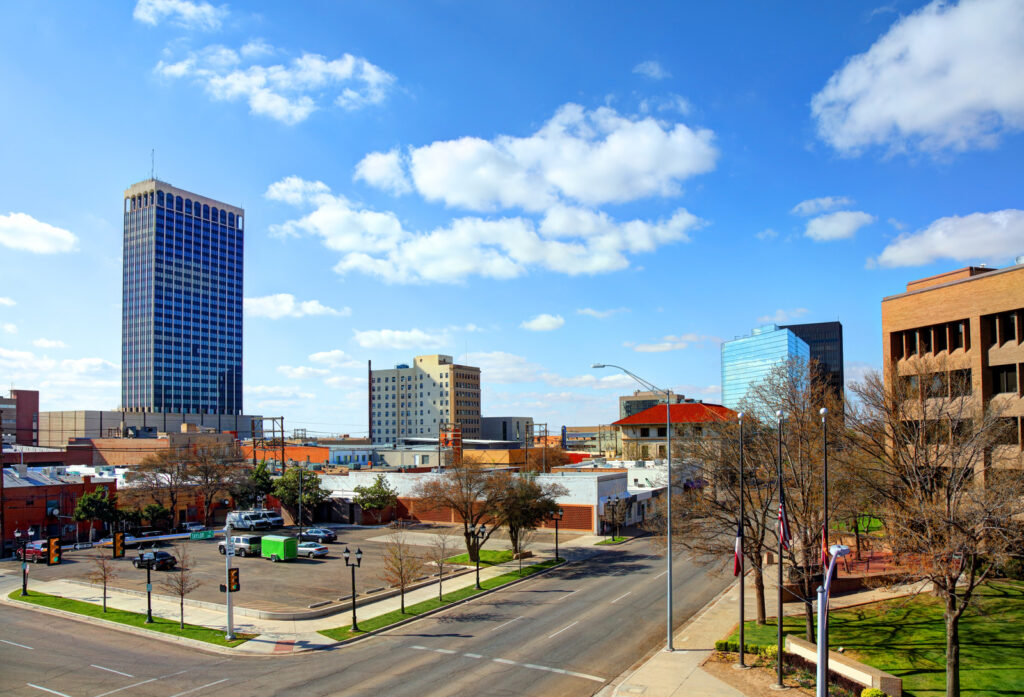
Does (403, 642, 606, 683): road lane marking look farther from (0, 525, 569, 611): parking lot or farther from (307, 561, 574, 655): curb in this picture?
(0, 525, 569, 611): parking lot

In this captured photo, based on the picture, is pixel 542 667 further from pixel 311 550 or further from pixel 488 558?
pixel 311 550

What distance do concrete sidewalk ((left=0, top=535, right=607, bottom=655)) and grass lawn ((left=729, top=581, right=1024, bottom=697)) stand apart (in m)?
17.6

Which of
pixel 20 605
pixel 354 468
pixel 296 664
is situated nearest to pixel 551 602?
pixel 296 664

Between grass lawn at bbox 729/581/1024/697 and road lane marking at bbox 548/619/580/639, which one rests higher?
grass lawn at bbox 729/581/1024/697

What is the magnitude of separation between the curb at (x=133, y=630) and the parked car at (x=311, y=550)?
683 inches

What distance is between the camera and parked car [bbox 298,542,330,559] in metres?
50.9

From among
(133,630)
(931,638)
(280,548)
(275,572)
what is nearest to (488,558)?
(275,572)

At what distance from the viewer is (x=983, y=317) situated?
129ft

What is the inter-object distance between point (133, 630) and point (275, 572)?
13911mm

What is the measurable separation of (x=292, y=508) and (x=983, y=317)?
6294 cm

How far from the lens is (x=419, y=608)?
34.3m

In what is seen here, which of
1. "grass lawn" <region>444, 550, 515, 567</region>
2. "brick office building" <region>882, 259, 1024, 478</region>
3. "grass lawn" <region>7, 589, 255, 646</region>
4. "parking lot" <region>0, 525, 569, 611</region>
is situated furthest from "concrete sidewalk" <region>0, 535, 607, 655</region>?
"brick office building" <region>882, 259, 1024, 478</region>

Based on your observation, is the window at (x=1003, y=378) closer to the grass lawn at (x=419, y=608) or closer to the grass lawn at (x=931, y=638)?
the grass lawn at (x=931, y=638)

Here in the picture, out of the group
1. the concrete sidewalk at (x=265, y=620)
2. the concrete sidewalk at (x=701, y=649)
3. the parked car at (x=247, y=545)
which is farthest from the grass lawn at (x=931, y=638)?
the parked car at (x=247, y=545)
